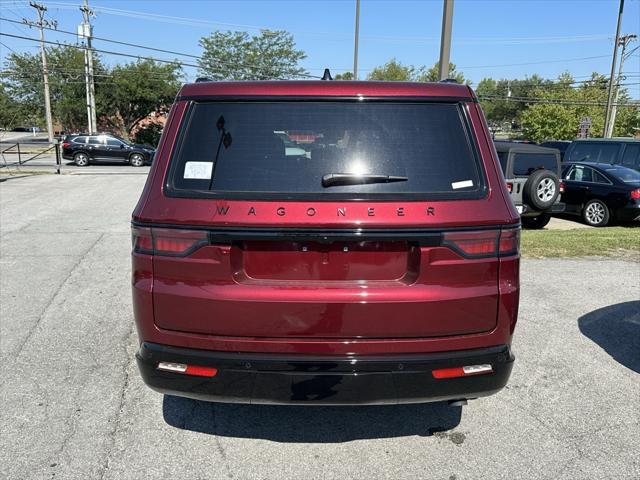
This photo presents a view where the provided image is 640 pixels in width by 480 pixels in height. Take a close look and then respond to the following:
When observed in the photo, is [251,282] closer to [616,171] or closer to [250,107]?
[250,107]

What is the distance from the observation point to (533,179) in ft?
32.7

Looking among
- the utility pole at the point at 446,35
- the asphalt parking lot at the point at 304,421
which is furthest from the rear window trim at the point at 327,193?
the utility pole at the point at 446,35

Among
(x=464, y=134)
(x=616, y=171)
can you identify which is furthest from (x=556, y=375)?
(x=616, y=171)

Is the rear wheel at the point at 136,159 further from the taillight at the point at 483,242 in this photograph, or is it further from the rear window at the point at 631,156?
the taillight at the point at 483,242

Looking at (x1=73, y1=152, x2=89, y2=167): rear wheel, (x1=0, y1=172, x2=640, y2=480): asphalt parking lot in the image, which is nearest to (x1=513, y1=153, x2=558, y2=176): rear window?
(x1=0, y1=172, x2=640, y2=480): asphalt parking lot

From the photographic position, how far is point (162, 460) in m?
2.70

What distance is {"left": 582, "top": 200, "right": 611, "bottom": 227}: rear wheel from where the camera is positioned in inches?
456

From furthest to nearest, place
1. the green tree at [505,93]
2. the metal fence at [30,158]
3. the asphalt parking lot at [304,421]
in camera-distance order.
Answer: the green tree at [505,93] → the metal fence at [30,158] → the asphalt parking lot at [304,421]

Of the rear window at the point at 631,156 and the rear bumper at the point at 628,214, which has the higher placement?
the rear window at the point at 631,156

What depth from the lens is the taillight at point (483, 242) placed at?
2.31m

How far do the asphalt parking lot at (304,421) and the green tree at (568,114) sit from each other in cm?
4270

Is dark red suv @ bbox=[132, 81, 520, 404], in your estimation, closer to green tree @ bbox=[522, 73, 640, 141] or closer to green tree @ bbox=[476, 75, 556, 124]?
green tree @ bbox=[522, 73, 640, 141]

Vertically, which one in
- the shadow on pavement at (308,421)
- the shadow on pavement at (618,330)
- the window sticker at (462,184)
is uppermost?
the window sticker at (462,184)

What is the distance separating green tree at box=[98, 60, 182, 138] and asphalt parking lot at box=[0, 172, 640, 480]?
4070 centimetres
